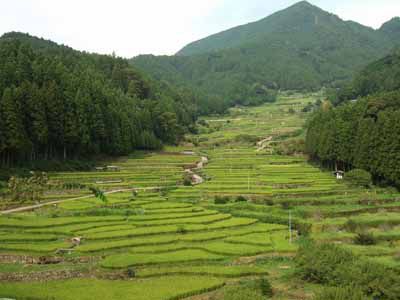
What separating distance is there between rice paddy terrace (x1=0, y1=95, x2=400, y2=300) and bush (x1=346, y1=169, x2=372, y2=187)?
162 cm

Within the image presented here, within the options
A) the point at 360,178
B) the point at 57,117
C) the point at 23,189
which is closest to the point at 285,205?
the point at 360,178

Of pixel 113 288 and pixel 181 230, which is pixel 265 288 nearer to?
pixel 113 288

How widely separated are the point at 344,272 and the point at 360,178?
32142 millimetres

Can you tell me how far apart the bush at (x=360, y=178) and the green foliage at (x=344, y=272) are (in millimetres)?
29071

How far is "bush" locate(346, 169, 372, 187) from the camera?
182 ft

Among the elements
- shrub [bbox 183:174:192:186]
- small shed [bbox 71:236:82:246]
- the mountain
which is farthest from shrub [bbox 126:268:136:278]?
the mountain

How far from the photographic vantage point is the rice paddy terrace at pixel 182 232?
26.4m

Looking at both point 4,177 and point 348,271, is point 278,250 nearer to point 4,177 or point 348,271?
point 348,271

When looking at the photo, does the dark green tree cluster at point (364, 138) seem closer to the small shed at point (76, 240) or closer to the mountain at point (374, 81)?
the small shed at point (76, 240)

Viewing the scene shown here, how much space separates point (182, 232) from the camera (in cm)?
3728

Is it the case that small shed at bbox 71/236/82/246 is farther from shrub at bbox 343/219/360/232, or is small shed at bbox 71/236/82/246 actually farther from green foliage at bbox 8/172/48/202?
shrub at bbox 343/219/360/232

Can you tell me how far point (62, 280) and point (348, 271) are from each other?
652 inches

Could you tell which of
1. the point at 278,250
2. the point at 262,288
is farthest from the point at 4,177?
the point at 262,288

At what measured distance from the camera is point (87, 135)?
7019cm
